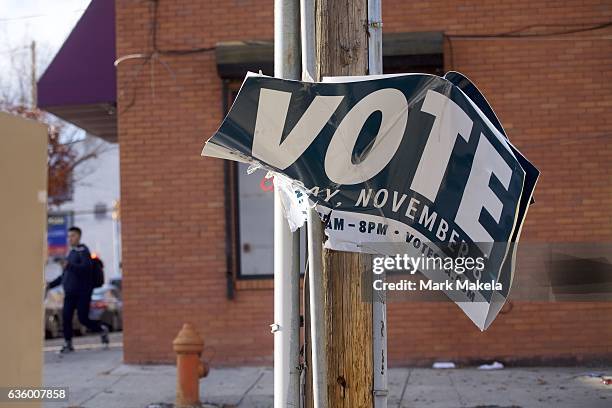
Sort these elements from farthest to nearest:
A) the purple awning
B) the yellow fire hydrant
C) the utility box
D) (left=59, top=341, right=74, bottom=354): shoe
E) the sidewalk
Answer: (left=59, top=341, right=74, bottom=354): shoe < the purple awning < the sidewalk < the yellow fire hydrant < the utility box

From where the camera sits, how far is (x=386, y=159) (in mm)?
4449

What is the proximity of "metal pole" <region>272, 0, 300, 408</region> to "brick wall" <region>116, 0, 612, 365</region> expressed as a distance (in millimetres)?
4927

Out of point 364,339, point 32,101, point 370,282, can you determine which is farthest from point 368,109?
point 32,101

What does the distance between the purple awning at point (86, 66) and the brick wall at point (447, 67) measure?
1208 millimetres

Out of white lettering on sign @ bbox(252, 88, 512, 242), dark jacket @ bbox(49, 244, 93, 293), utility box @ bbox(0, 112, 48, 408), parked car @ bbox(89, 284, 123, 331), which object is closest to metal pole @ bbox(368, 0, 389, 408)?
white lettering on sign @ bbox(252, 88, 512, 242)

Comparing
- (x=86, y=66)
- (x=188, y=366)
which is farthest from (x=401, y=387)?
(x=86, y=66)

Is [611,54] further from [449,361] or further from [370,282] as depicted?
[370,282]

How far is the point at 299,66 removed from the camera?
16.2ft

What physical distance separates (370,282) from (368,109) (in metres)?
0.94

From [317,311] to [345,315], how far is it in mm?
151

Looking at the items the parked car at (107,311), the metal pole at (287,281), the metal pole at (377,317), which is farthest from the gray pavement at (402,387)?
the parked car at (107,311)

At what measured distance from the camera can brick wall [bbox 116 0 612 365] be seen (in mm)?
9617

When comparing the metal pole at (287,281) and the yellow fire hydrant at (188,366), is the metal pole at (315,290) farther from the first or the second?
the yellow fire hydrant at (188,366)

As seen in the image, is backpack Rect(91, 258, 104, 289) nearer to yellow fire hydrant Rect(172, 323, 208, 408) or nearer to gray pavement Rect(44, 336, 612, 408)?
gray pavement Rect(44, 336, 612, 408)
